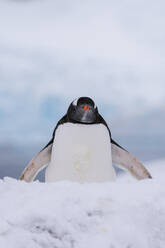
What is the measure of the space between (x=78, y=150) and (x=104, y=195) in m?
2.68

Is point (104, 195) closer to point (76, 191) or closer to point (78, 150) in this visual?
point (76, 191)

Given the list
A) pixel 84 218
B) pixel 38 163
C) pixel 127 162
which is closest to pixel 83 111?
pixel 38 163

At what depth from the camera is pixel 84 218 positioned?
106 inches

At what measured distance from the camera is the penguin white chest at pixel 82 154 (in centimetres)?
555

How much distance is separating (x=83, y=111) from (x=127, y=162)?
51.4 inches

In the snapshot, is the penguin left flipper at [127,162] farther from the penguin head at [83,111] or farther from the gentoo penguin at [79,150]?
the penguin head at [83,111]

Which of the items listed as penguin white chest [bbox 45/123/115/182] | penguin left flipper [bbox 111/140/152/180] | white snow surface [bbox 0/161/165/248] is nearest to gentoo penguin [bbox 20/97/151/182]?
penguin white chest [bbox 45/123/115/182]

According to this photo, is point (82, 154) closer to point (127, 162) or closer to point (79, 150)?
point (79, 150)

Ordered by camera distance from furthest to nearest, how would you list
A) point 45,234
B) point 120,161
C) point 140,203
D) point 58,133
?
1. point 120,161
2. point 58,133
3. point 140,203
4. point 45,234

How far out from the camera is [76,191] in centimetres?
298

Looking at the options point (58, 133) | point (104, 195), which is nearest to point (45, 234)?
point (104, 195)

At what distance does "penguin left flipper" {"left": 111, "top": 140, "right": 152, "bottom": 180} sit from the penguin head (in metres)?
0.92

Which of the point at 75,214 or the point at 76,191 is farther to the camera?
the point at 76,191

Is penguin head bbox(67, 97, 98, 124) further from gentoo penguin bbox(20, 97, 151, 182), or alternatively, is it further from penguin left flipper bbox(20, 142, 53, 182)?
penguin left flipper bbox(20, 142, 53, 182)
